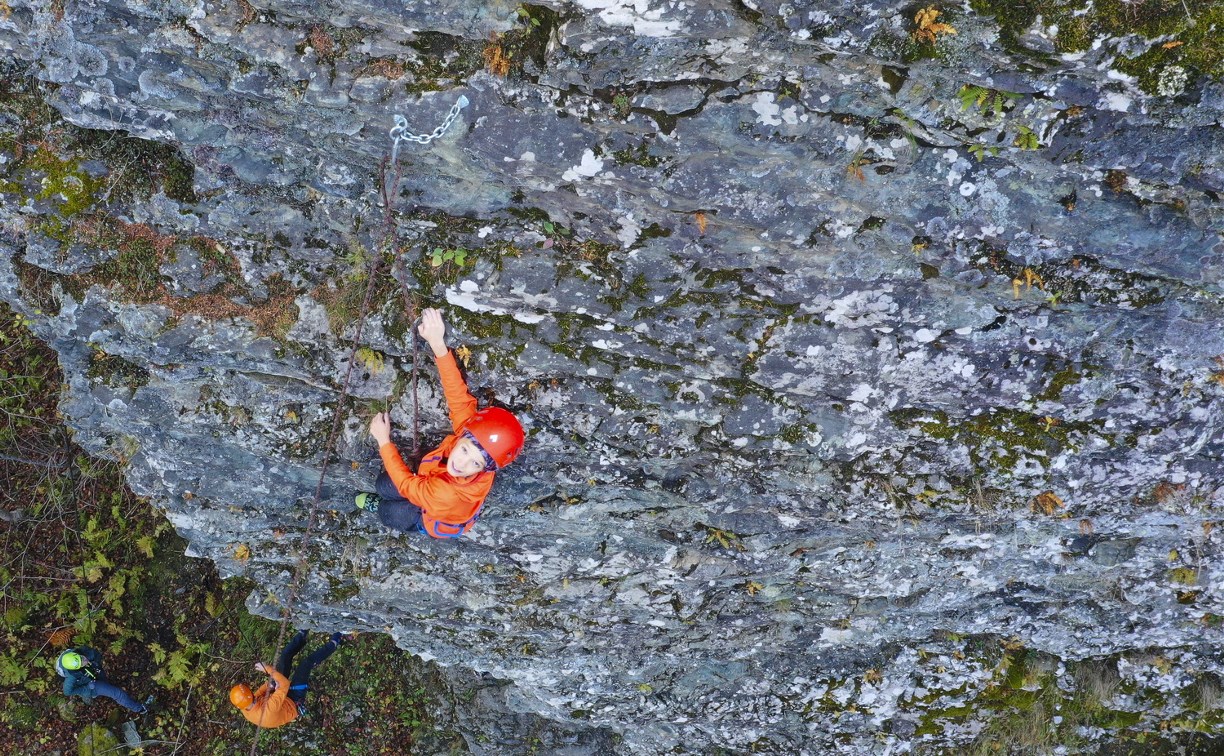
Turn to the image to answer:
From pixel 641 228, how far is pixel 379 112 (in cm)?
240

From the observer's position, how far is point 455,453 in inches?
244

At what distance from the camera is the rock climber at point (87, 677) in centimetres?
1118

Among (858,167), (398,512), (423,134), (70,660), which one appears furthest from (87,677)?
(858,167)

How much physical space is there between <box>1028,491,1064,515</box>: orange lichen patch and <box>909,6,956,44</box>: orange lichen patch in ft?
15.2

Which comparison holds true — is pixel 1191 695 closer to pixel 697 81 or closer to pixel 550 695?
pixel 550 695

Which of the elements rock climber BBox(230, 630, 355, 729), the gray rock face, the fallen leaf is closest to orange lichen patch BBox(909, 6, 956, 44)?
the gray rock face

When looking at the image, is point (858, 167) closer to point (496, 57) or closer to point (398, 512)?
point (496, 57)

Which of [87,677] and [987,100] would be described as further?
[87,677]

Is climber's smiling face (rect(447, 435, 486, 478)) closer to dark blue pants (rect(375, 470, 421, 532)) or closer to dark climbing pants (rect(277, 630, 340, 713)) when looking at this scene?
dark blue pants (rect(375, 470, 421, 532))

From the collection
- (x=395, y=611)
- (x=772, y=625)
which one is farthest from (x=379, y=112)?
(x=772, y=625)

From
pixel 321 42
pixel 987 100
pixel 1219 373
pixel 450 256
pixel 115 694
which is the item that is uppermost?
pixel 987 100

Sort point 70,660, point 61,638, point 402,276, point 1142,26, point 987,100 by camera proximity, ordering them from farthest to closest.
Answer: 1. point 61,638
2. point 70,660
3. point 402,276
4. point 987,100
5. point 1142,26

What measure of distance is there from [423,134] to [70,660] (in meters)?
11.2

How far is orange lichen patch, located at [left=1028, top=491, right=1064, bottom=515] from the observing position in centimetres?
688
